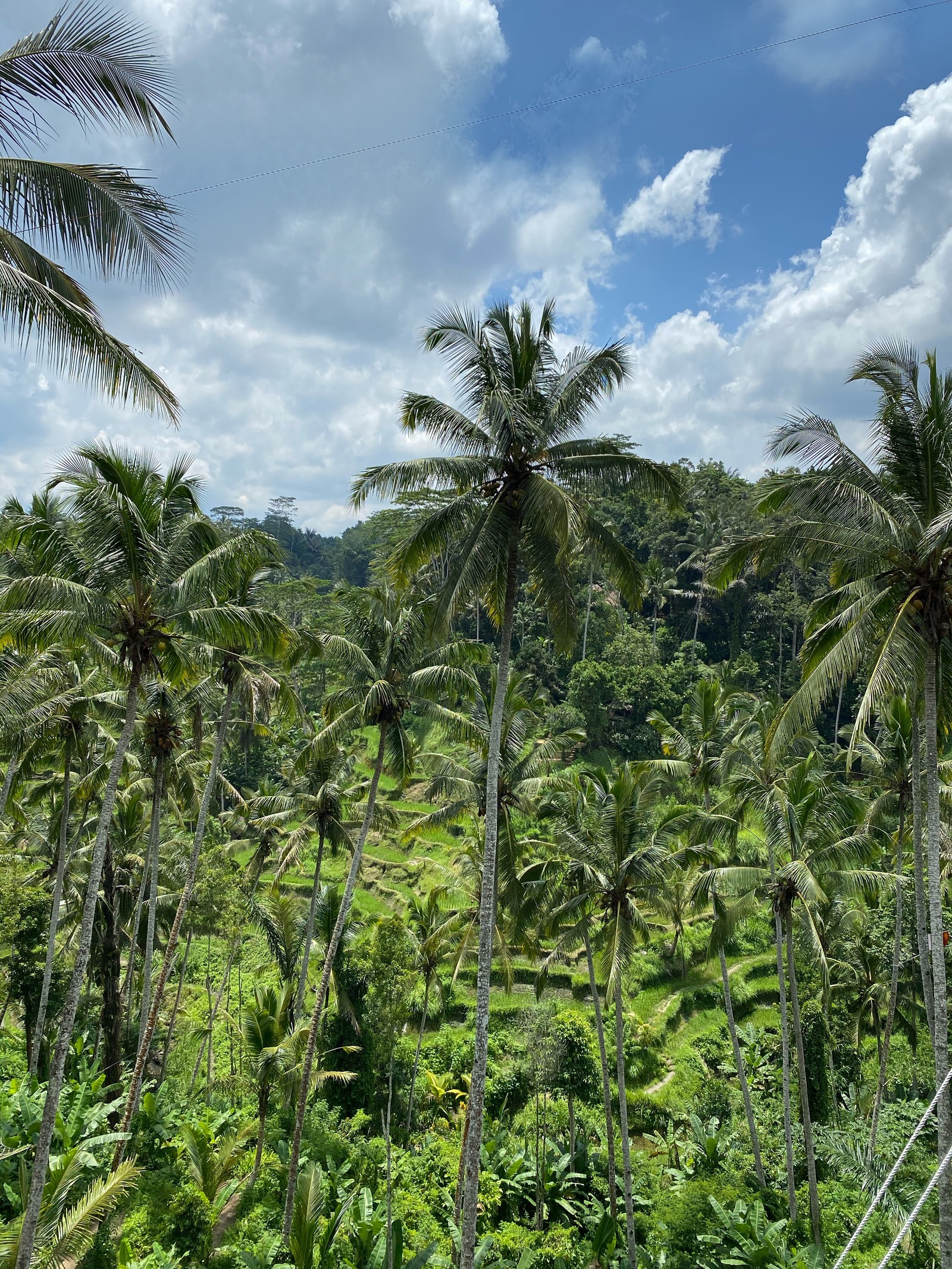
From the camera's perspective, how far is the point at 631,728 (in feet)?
146

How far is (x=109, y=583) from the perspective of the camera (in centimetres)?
1091

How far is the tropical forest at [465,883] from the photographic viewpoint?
10.2 meters

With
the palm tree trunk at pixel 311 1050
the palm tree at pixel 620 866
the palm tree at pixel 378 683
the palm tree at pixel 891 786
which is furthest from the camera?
the palm tree at pixel 891 786

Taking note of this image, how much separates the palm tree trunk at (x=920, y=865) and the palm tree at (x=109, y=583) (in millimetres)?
11185

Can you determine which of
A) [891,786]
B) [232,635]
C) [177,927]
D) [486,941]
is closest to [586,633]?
[891,786]

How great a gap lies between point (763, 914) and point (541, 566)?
2927 centimetres

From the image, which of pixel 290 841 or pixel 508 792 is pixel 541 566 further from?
pixel 290 841

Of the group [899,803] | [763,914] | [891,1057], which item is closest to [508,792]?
[899,803]

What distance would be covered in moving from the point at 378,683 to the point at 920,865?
1151cm

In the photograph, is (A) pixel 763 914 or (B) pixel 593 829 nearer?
(B) pixel 593 829

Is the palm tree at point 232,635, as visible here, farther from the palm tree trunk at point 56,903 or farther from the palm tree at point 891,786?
the palm tree at point 891,786

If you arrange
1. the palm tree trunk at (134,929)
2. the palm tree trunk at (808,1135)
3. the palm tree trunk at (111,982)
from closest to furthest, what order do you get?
the palm tree trunk at (808,1135) → the palm tree trunk at (111,982) → the palm tree trunk at (134,929)

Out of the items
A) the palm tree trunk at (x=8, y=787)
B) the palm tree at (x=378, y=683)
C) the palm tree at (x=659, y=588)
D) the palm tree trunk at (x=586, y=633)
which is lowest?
the palm tree trunk at (x=8, y=787)

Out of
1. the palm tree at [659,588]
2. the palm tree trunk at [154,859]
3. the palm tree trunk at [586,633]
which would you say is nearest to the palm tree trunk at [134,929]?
the palm tree trunk at [154,859]
